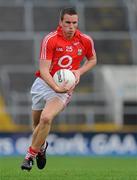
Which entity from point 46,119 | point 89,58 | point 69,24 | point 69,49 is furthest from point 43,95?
point 69,24

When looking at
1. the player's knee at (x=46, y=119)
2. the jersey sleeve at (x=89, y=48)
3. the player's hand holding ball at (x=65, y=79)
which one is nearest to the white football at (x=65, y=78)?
the player's hand holding ball at (x=65, y=79)

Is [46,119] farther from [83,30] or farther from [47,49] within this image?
[83,30]

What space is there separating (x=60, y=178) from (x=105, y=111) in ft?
48.1

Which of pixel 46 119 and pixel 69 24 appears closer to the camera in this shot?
pixel 46 119

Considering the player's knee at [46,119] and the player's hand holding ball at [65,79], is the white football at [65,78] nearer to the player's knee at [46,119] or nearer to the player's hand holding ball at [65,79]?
the player's hand holding ball at [65,79]

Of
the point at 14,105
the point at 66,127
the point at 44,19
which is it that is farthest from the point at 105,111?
the point at 44,19

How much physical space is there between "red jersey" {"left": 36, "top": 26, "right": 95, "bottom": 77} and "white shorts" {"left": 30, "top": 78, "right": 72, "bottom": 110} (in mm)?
250

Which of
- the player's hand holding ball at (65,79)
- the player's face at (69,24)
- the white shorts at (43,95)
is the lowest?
the white shorts at (43,95)

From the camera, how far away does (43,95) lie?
956 centimetres

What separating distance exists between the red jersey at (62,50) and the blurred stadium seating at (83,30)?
487 inches

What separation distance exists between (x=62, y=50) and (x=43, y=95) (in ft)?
2.21

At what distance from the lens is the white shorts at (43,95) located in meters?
9.40

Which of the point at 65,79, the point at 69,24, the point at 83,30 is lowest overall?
the point at 65,79

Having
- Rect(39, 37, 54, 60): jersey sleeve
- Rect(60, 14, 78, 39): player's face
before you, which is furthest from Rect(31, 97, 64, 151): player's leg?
Rect(60, 14, 78, 39): player's face
